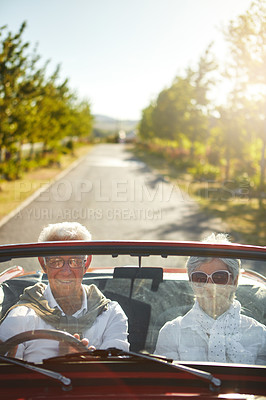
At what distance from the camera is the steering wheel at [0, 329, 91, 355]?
2.25 meters

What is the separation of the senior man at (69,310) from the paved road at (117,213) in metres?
7.97

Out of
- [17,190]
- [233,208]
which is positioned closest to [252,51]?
[233,208]

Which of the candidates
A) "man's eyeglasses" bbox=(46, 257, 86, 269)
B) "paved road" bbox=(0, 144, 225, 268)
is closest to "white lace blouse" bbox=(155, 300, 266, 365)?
"man's eyeglasses" bbox=(46, 257, 86, 269)

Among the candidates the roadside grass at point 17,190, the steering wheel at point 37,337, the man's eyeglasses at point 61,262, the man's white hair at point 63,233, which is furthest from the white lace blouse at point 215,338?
the roadside grass at point 17,190

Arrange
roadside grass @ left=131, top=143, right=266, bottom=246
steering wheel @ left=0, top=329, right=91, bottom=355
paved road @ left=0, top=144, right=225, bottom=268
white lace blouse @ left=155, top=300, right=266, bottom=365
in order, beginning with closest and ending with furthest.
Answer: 1. steering wheel @ left=0, top=329, right=91, bottom=355
2. white lace blouse @ left=155, top=300, right=266, bottom=365
3. paved road @ left=0, top=144, right=225, bottom=268
4. roadside grass @ left=131, top=143, right=266, bottom=246

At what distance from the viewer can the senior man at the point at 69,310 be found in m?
2.40

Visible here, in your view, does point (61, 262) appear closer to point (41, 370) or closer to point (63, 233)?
point (63, 233)

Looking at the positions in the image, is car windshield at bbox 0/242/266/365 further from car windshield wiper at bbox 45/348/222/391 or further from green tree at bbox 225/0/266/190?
green tree at bbox 225/0/266/190

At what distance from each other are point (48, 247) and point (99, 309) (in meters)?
0.40

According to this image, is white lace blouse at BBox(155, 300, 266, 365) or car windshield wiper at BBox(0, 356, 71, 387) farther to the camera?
white lace blouse at BBox(155, 300, 266, 365)

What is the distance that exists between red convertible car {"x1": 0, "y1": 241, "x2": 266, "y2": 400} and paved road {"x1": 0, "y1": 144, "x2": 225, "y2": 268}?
7855 millimetres

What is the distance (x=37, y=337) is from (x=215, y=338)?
83 cm

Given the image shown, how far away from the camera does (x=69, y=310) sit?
2.55 metres

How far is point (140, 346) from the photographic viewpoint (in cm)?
243
